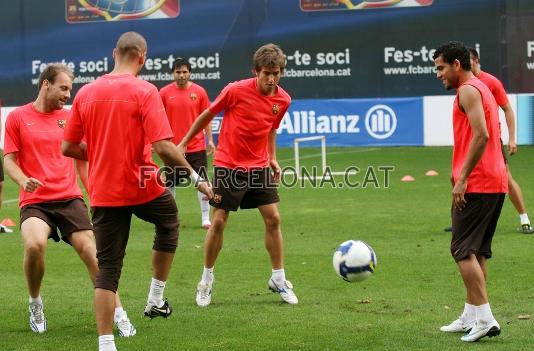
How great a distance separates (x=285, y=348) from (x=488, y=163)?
6.36 feet

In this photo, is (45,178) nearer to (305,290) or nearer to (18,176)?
(18,176)

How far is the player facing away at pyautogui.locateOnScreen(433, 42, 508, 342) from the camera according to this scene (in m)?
7.70

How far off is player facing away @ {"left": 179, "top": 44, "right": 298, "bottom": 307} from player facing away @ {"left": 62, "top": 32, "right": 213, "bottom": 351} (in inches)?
83.8

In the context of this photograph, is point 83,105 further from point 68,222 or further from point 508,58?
point 508,58

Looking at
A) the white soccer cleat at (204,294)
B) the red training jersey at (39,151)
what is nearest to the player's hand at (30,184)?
the red training jersey at (39,151)

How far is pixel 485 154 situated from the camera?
308 inches

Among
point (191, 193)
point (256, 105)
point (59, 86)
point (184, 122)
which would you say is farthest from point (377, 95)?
point (59, 86)

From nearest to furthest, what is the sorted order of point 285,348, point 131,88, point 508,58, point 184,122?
point 131,88
point 285,348
point 184,122
point 508,58

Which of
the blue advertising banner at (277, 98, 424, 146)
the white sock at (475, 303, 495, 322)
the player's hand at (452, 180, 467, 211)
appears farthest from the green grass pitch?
the blue advertising banner at (277, 98, 424, 146)

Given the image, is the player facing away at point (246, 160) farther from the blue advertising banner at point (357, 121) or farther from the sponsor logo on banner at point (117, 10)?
the sponsor logo on banner at point (117, 10)

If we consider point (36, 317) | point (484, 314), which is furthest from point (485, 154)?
point (36, 317)

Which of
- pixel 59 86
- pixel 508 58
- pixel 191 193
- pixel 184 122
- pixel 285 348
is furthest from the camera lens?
pixel 508 58

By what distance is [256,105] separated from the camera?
976 centimetres

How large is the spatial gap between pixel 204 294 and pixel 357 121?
18.0 meters
